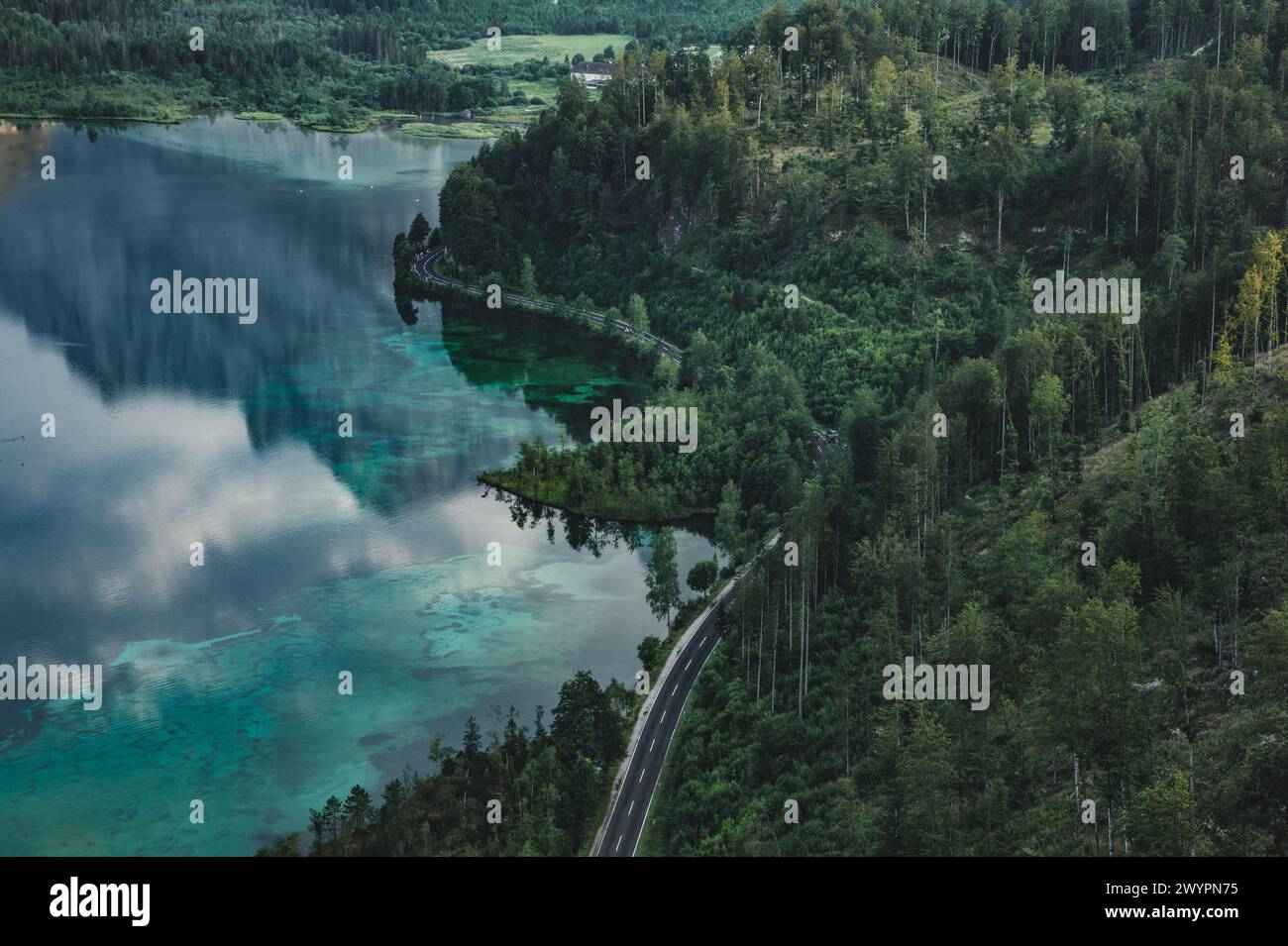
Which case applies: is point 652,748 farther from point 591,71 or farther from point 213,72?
point 213,72

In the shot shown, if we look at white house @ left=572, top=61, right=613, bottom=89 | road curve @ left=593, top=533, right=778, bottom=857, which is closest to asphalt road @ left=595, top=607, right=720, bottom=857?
road curve @ left=593, top=533, right=778, bottom=857

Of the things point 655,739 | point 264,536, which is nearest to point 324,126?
point 264,536

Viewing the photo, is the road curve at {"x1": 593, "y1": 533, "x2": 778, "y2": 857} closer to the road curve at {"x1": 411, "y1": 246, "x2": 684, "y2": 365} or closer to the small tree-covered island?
the small tree-covered island

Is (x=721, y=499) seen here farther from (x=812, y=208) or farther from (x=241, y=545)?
(x=812, y=208)
